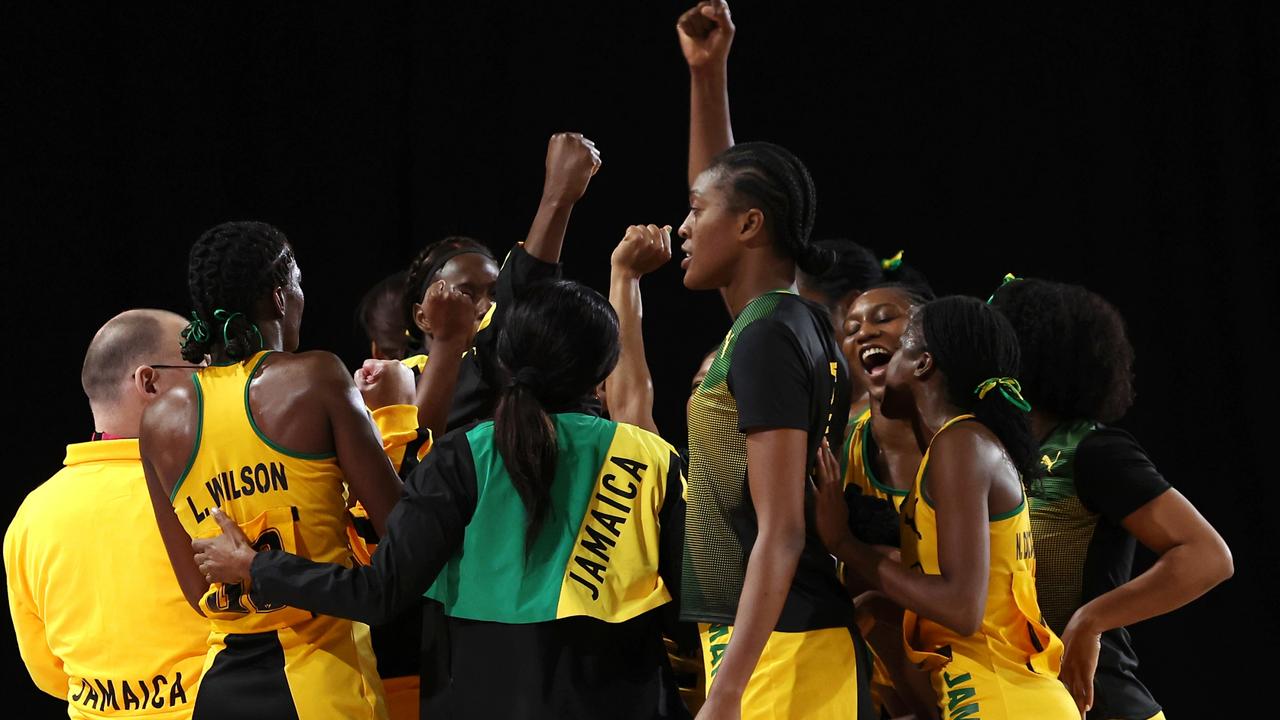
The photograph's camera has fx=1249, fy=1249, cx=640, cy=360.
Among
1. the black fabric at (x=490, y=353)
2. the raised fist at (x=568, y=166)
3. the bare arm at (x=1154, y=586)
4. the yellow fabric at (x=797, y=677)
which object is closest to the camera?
the yellow fabric at (x=797, y=677)

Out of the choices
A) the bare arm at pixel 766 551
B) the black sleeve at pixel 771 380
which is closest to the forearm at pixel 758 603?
the bare arm at pixel 766 551

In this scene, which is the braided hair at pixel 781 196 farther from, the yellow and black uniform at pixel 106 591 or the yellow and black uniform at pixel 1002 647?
the yellow and black uniform at pixel 106 591

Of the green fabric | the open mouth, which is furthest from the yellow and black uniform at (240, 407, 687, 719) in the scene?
the open mouth

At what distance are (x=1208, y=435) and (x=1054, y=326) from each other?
2279mm

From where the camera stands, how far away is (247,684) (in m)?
1.89

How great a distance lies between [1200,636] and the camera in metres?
4.13

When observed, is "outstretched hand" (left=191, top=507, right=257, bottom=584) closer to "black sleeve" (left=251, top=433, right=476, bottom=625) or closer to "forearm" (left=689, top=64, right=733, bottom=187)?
"black sleeve" (left=251, top=433, right=476, bottom=625)

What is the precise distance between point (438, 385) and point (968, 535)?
111 cm

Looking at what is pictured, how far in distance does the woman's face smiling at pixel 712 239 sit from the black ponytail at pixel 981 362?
38 cm

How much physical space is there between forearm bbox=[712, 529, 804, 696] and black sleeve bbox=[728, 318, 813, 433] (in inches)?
5.9

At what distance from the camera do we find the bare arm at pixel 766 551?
157 cm

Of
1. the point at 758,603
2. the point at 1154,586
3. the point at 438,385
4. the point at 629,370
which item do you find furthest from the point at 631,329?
the point at 1154,586

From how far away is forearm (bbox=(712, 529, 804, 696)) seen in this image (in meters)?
1.57

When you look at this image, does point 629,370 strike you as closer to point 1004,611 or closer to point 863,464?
point 863,464
